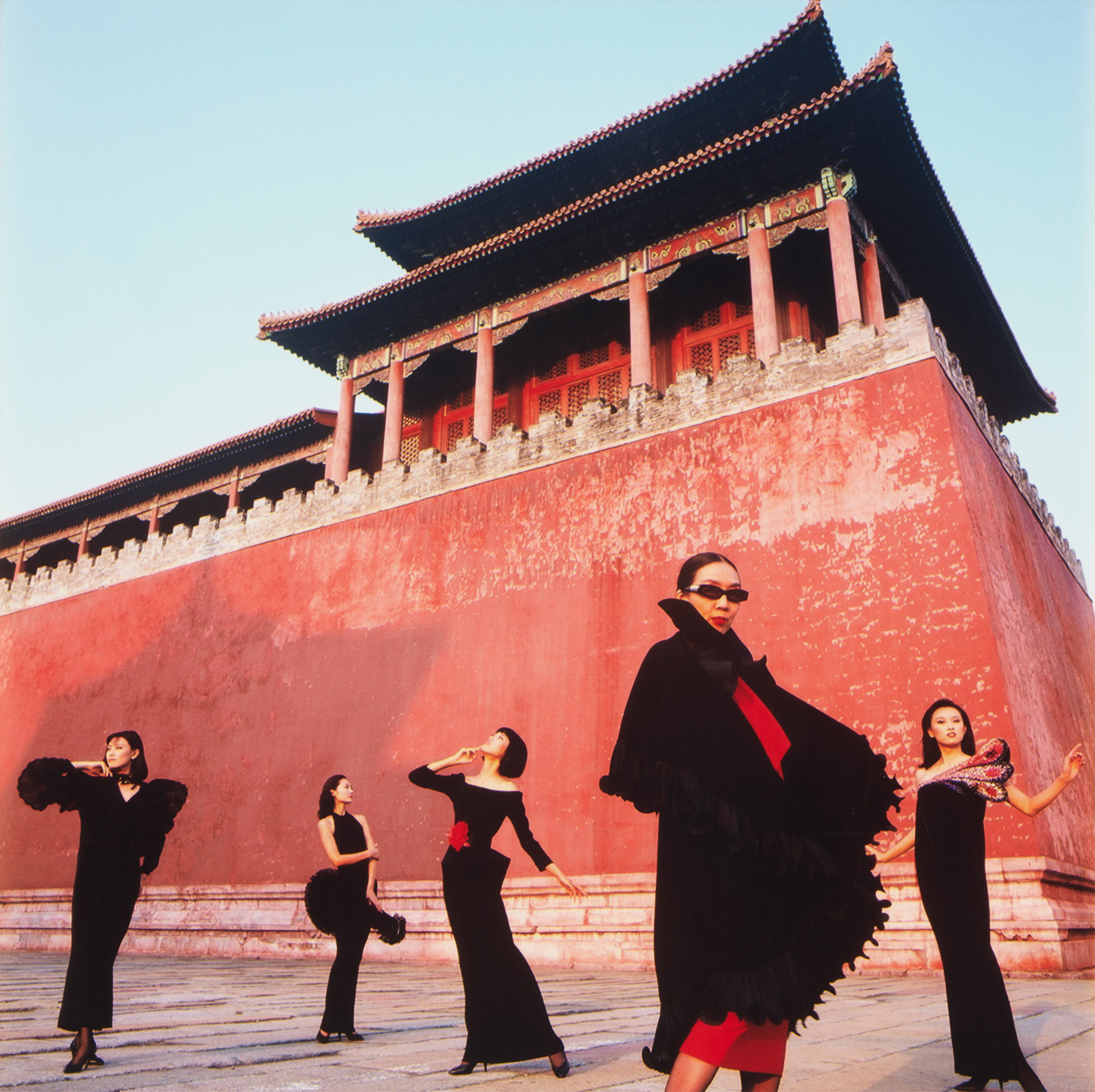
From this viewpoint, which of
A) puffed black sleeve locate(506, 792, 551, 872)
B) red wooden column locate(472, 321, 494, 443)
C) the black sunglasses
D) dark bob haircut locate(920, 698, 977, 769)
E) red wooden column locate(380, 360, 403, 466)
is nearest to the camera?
the black sunglasses

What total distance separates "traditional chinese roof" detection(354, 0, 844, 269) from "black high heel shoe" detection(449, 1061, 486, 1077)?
9.87 meters

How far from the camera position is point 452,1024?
13.3ft

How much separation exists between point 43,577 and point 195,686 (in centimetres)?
458

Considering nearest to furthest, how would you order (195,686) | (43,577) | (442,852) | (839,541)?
1. (839,541)
2. (442,852)
3. (195,686)
4. (43,577)

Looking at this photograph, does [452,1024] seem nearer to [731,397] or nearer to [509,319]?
[731,397]

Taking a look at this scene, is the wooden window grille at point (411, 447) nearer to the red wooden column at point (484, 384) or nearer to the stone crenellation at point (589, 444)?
the red wooden column at point (484, 384)

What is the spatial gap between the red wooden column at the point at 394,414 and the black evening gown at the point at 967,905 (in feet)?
29.2

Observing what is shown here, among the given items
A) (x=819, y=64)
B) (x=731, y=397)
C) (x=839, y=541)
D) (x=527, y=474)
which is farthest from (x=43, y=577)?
(x=819, y=64)

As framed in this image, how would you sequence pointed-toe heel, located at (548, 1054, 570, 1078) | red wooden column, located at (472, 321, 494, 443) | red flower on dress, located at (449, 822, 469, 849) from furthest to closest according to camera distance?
1. red wooden column, located at (472, 321, 494, 443)
2. red flower on dress, located at (449, 822, 469, 849)
3. pointed-toe heel, located at (548, 1054, 570, 1078)

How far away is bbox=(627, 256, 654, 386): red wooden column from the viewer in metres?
9.83

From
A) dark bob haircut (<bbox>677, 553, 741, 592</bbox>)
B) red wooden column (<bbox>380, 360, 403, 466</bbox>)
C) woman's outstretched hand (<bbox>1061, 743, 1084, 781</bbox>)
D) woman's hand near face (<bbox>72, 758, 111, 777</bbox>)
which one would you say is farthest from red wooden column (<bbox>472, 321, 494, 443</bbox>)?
dark bob haircut (<bbox>677, 553, 741, 592</bbox>)

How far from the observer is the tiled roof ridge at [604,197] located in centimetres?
859

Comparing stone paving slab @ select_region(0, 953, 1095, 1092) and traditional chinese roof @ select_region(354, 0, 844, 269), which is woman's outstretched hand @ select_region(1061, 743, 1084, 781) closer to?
stone paving slab @ select_region(0, 953, 1095, 1092)

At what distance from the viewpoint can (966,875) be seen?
283 cm
